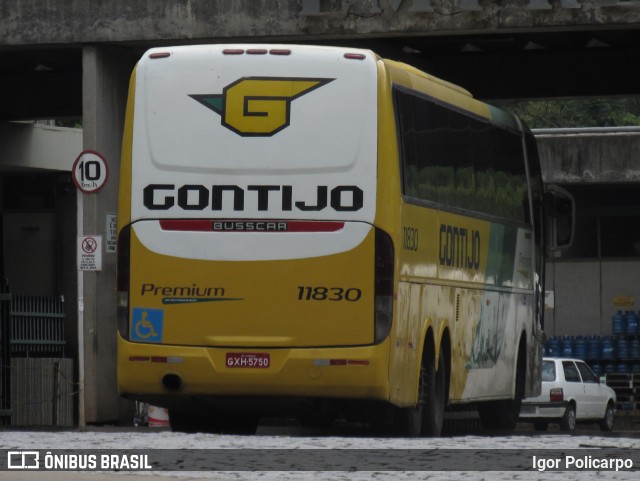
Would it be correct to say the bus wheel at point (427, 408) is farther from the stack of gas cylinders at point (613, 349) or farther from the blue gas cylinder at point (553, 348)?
Answer: the blue gas cylinder at point (553, 348)

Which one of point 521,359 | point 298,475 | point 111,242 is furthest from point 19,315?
point 298,475

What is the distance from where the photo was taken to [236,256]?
16.9 metres

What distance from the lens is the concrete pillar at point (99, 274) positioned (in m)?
24.4

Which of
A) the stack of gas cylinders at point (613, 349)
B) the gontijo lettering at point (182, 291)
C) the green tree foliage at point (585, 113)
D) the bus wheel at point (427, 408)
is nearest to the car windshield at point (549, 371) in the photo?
the stack of gas cylinders at point (613, 349)

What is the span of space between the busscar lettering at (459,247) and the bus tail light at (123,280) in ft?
11.0

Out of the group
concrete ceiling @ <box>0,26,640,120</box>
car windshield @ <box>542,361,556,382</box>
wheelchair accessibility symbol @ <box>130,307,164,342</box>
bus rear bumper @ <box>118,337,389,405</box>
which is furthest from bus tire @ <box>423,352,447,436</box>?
car windshield @ <box>542,361,556,382</box>

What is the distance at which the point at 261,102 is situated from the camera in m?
17.0

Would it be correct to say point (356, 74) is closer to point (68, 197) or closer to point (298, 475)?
point (298, 475)

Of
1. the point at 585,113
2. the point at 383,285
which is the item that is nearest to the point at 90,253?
the point at 383,285

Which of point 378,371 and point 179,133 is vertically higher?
point 179,133

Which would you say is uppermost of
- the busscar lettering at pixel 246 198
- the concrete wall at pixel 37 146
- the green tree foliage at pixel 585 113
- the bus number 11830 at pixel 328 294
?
the green tree foliage at pixel 585 113

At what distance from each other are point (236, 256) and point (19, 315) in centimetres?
1478

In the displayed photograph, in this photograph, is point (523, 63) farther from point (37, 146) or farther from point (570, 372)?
point (37, 146)

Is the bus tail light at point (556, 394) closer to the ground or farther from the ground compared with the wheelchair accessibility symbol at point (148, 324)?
closer to the ground
